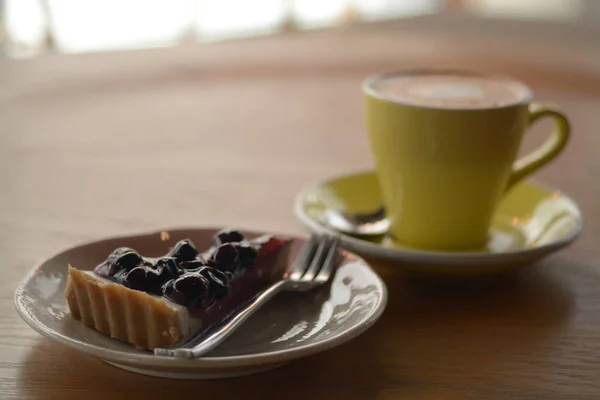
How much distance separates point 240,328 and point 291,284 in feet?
0.24

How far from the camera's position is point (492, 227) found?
2.73ft

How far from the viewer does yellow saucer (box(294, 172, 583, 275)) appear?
655mm

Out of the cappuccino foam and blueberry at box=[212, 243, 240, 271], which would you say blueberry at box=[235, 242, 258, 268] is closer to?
blueberry at box=[212, 243, 240, 271]

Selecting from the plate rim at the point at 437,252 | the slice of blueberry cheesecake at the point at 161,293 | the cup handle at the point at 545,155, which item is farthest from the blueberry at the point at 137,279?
the cup handle at the point at 545,155

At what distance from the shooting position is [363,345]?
0.58 m

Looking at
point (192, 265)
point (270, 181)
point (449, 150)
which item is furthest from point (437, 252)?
point (270, 181)

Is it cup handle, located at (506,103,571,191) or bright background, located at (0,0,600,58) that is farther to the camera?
bright background, located at (0,0,600,58)

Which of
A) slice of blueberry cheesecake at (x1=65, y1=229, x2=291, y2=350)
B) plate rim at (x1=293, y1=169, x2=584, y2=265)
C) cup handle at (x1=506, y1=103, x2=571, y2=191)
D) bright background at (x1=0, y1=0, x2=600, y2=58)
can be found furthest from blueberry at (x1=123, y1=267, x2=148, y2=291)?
bright background at (x1=0, y1=0, x2=600, y2=58)

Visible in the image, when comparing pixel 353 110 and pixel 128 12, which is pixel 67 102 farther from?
pixel 128 12

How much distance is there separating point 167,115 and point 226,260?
822mm

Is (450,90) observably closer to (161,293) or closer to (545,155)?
(545,155)

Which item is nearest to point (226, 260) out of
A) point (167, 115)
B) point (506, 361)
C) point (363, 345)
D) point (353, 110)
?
point (363, 345)

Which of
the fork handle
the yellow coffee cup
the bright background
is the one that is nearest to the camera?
the fork handle

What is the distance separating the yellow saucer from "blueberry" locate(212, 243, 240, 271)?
0.13 metres
